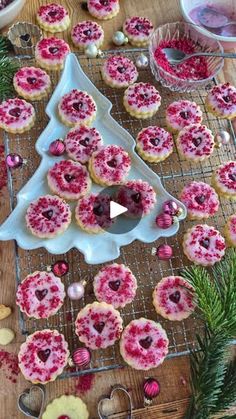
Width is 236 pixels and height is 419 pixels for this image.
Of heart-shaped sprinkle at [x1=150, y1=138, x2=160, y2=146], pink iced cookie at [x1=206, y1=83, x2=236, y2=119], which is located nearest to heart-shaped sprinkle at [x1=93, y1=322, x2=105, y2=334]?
heart-shaped sprinkle at [x1=150, y1=138, x2=160, y2=146]

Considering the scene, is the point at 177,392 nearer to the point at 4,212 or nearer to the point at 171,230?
the point at 171,230

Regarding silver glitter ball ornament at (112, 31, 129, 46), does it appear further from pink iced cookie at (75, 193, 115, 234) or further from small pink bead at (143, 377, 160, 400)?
small pink bead at (143, 377, 160, 400)

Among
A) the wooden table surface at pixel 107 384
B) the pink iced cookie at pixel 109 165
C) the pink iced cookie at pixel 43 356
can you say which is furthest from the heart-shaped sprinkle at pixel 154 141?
the pink iced cookie at pixel 43 356

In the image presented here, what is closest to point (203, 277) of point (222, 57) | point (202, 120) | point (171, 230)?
point (171, 230)

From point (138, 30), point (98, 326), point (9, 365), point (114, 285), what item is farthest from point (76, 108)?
point (9, 365)

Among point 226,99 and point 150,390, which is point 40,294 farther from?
point 226,99

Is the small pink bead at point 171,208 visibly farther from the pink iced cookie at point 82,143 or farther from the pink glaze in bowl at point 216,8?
the pink glaze in bowl at point 216,8
